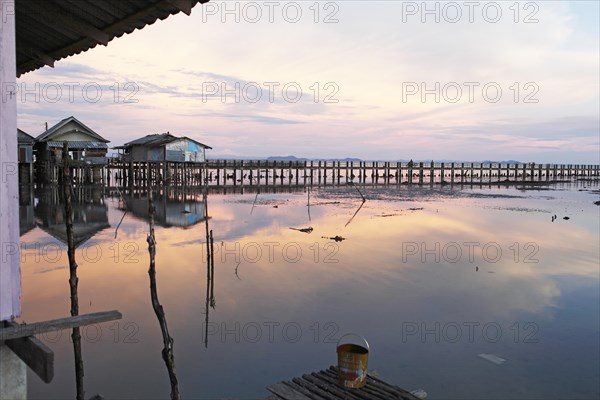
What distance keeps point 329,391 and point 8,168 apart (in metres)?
4.02

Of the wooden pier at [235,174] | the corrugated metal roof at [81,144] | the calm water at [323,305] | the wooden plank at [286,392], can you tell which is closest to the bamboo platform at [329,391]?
the wooden plank at [286,392]

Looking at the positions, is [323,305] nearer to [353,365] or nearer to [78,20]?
[353,365]

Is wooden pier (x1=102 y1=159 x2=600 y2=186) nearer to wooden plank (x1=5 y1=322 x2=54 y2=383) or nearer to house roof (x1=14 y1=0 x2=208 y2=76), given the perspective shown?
house roof (x1=14 y1=0 x2=208 y2=76)

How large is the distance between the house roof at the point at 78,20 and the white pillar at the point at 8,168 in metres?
0.80

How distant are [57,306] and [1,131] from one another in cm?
797

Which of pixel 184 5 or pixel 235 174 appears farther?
pixel 235 174

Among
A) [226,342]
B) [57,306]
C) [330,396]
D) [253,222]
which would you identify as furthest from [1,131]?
[253,222]

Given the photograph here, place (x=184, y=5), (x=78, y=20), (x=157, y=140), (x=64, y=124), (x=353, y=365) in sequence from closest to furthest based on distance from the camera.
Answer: (x=184, y=5) < (x=78, y=20) < (x=353, y=365) < (x=64, y=124) < (x=157, y=140)

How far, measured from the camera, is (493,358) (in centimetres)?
784

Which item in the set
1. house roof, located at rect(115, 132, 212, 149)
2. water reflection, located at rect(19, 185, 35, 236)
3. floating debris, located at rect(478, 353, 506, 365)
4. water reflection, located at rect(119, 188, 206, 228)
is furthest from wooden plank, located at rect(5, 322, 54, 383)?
house roof, located at rect(115, 132, 212, 149)

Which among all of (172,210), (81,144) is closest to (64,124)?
(81,144)

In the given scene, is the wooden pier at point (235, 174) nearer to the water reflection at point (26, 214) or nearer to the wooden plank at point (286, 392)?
the water reflection at point (26, 214)

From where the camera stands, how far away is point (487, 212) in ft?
94.5

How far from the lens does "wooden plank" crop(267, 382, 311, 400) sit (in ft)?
16.5
